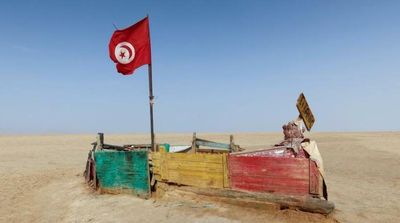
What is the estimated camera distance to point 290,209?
9.00m

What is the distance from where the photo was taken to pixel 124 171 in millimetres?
11797

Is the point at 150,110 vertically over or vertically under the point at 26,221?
over

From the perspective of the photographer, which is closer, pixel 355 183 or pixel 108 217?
pixel 108 217

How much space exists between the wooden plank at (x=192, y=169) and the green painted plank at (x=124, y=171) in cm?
44

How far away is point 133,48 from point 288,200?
291 inches

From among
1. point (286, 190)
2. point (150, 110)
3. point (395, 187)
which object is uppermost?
point (150, 110)

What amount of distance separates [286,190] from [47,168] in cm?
1702

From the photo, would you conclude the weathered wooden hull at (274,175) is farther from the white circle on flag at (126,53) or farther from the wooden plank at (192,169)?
the white circle on flag at (126,53)

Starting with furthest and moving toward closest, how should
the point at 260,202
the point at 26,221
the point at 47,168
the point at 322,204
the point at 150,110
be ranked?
1. the point at 47,168
2. the point at 150,110
3. the point at 26,221
4. the point at 260,202
5. the point at 322,204

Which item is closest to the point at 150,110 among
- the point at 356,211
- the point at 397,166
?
the point at 356,211

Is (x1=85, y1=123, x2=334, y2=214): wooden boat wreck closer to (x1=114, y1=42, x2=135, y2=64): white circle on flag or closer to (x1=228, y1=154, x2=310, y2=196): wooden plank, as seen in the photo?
(x1=228, y1=154, x2=310, y2=196): wooden plank

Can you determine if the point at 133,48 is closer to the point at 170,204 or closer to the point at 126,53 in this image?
the point at 126,53

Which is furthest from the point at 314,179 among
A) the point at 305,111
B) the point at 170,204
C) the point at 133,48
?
the point at 133,48

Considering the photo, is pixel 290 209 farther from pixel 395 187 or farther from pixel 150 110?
pixel 395 187
